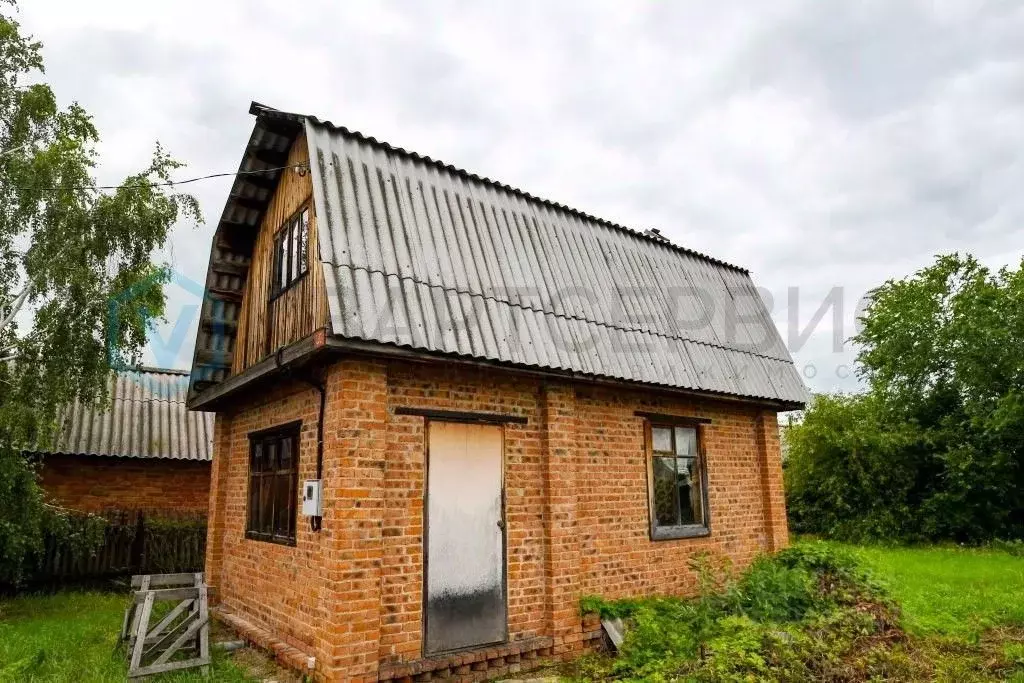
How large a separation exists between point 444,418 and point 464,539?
Result: 123cm

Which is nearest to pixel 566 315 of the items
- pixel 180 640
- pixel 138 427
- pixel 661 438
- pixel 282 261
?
pixel 661 438

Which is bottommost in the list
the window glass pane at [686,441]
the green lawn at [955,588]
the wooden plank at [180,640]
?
the green lawn at [955,588]

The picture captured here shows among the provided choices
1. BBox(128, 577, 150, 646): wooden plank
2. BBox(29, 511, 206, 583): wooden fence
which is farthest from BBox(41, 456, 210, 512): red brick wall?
BBox(128, 577, 150, 646): wooden plank

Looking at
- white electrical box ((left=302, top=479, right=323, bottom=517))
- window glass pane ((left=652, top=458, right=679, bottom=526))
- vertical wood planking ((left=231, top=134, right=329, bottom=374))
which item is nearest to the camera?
white electrical box ((left=302, top=479, right=323, bottom=517))

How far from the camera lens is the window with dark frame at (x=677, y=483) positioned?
331 inches

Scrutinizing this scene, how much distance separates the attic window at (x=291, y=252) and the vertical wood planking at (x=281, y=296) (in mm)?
101

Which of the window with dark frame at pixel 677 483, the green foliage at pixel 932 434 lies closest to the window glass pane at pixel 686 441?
the window with dark frame at pixel 677 483

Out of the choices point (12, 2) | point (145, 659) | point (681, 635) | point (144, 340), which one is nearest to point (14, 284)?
point (144, 340)

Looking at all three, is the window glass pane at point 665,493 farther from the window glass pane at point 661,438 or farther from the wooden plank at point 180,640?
the wooden plank at point 180,640

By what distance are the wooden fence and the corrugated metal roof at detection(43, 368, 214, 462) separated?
58.3 inches

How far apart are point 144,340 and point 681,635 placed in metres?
9.56

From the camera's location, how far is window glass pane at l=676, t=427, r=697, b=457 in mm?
8930

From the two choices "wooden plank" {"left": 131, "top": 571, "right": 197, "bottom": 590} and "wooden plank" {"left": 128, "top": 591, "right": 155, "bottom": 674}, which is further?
"wooden plank" {"left": 131, "top": 571, "right": 197, "bottom": 590}

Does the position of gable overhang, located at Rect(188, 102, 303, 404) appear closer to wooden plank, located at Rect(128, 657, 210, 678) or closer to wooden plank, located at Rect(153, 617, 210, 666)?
wooden plank, located at Rect(153, 617, 210, 666)
